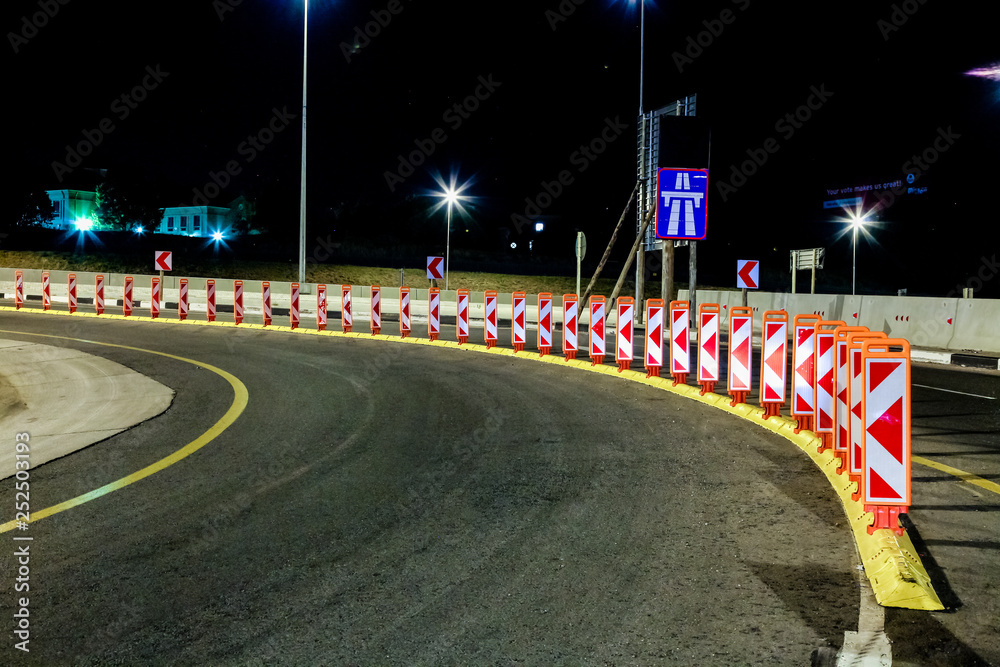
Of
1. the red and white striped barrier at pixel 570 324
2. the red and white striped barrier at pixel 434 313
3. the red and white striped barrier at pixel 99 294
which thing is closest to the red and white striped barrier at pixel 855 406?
the red and white striped barrier at pixel 570 324

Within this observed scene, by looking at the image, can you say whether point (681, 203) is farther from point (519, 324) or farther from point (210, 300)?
point (210, 300)

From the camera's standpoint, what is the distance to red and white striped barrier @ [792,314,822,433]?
8586mm

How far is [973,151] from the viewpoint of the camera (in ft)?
268

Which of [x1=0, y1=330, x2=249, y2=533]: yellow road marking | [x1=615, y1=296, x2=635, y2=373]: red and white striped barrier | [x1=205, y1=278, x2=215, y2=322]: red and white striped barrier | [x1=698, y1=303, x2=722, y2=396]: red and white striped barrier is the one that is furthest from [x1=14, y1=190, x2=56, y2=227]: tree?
[x1=698, y1=303, x2=722, y2=396]: red and white striped barrier

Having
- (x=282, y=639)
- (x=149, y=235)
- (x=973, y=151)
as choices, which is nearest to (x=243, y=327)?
(x=282, y=639)

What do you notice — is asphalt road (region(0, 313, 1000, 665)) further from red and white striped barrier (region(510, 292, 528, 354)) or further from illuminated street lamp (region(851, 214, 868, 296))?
illuminated street lamp (region(851, 214, 868, 296))

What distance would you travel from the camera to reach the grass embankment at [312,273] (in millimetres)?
51688

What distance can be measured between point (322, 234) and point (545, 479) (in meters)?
80.0

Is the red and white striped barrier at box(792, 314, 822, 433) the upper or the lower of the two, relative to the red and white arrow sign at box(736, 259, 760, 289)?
lower

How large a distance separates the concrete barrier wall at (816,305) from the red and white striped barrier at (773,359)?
1890 mm

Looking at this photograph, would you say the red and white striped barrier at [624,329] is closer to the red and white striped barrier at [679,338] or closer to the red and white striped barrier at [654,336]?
the red and white striped barrier at [654,336]

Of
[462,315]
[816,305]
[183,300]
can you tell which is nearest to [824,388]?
[462,315]

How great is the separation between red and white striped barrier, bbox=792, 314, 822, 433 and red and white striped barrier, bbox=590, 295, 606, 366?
5638mm

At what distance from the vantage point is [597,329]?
47.2 ft
